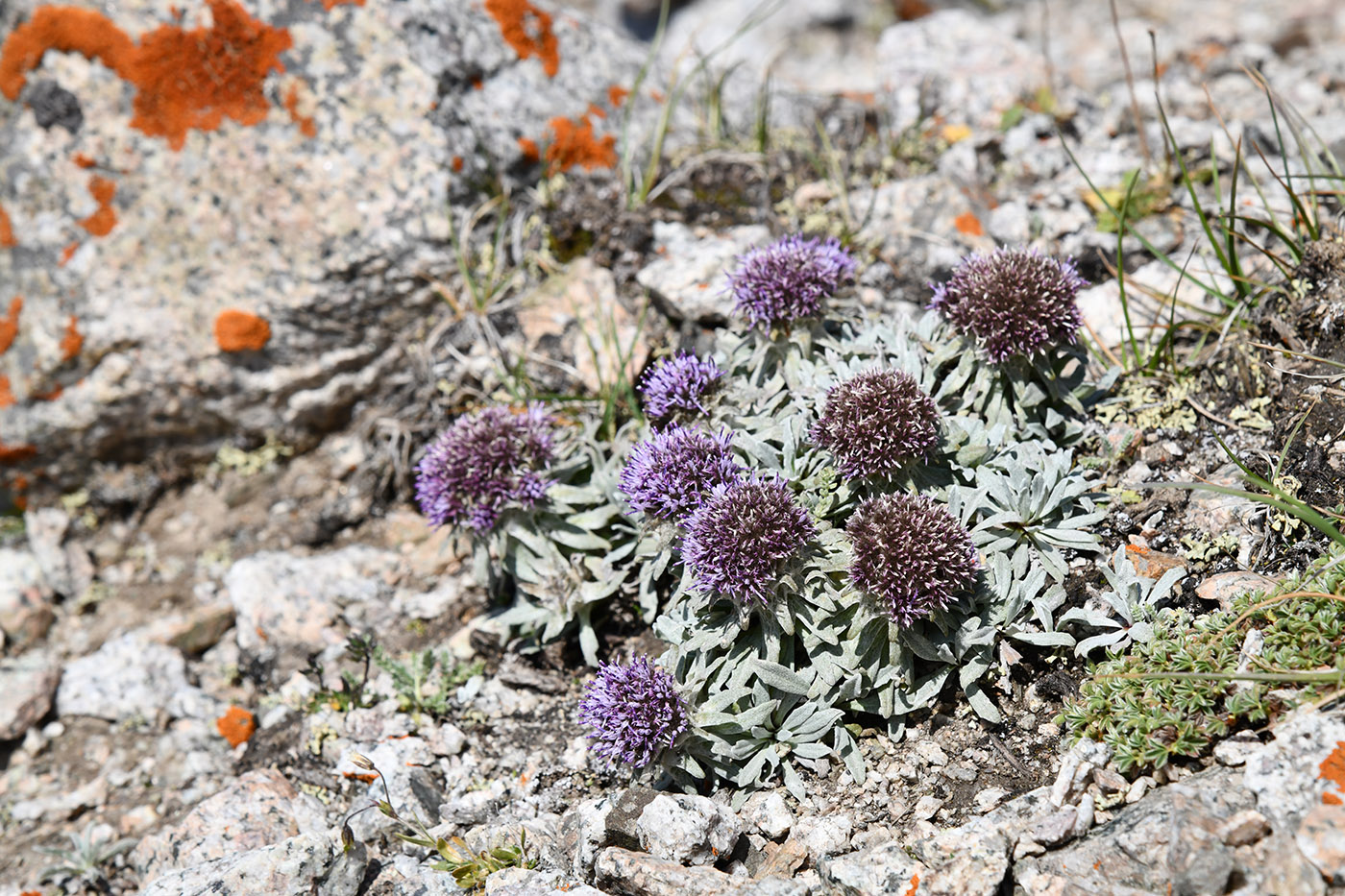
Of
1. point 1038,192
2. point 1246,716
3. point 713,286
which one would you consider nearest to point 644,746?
point 1246,716

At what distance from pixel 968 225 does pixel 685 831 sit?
4272 mm

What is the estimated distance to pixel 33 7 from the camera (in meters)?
6.28

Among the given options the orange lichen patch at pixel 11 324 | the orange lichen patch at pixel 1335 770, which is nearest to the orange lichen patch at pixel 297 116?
the orange lichen patch at pixel 11 324

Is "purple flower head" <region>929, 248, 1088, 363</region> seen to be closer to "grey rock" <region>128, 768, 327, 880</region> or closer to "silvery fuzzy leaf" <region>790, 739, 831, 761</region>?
"silvery fuzzy leaf" <region>790, 739, 831, 761</region>

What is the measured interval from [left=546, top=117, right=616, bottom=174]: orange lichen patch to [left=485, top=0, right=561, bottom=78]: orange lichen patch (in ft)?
1.54

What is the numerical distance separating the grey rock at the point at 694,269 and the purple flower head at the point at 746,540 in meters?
1.93

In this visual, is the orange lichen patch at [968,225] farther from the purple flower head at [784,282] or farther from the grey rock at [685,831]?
the grey rock at [685,831]

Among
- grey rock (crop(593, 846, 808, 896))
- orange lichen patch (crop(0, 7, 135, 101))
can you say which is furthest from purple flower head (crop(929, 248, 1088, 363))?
orange lichen patch (crop(0, 7, 135, 101))

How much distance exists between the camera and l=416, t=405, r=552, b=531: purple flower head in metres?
4.71

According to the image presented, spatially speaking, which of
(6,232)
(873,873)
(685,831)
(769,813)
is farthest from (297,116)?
(873,873)

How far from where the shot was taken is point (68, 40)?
6.25m

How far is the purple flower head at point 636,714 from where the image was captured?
3.86 meters

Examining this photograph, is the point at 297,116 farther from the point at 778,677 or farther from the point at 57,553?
the point at 778,677

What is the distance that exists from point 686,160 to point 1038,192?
2560 millimetres
